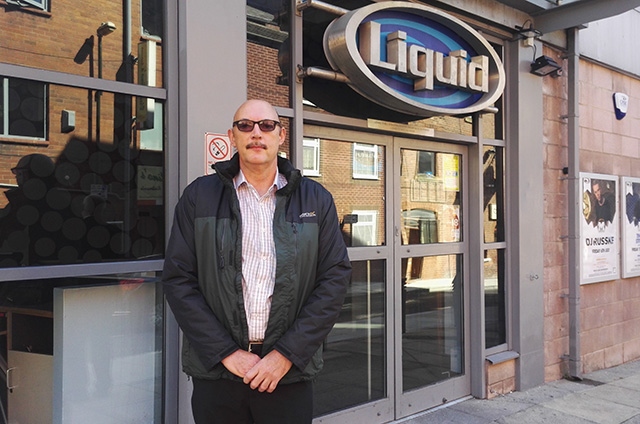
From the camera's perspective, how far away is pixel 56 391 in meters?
3.28

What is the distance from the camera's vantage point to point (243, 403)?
2506mm

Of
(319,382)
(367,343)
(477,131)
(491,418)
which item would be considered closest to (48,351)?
(319,382)

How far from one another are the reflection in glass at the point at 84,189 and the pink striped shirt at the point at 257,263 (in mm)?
1111

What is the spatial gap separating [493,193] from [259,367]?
4103 millimetres

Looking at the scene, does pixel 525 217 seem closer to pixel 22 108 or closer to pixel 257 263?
pixel 257 263

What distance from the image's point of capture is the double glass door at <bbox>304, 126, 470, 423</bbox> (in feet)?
15.4

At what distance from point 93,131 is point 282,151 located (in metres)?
1.29

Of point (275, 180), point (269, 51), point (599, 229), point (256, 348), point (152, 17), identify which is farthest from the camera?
point (599, 229)

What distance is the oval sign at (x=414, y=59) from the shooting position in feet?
14.1

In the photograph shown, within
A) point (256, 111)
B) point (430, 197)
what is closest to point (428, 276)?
point (430, 197)

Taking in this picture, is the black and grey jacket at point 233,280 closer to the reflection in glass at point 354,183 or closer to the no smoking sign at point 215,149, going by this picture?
the no smoking sign at point 215,149

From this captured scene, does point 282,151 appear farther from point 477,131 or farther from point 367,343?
point 477,131

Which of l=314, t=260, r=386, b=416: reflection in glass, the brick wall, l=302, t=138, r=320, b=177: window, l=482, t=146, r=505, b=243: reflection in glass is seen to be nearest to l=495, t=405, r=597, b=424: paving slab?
the brick wall

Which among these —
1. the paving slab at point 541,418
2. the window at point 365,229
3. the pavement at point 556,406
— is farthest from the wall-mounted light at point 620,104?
the window at point 365,229
